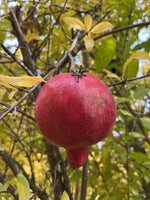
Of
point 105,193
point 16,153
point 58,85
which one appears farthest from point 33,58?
point 16,153

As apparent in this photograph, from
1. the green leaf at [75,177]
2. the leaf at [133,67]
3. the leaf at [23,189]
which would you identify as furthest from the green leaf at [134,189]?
the leaf at [23,189]

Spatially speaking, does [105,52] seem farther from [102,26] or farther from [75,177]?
[75,177]

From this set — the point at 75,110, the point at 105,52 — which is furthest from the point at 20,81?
the point at 105,52

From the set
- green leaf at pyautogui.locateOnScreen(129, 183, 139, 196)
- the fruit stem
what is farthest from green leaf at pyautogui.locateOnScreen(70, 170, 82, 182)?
the fruit stem

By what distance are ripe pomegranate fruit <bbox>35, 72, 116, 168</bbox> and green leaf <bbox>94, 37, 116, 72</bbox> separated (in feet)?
1.70

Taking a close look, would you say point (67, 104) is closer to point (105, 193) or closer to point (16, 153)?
point (105, 193)

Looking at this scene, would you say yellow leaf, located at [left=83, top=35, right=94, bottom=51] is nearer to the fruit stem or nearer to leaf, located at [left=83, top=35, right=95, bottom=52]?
leaf, located at [left=83, top=35, right=95, bottom=52]

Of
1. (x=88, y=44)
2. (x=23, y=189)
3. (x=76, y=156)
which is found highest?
(x=88, y=44)

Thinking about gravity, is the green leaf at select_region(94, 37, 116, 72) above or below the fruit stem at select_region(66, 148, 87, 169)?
above

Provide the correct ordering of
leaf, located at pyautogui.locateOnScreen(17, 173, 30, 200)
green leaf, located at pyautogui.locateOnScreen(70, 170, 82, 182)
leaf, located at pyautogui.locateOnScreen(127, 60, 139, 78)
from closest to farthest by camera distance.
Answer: leaf, located at pyautogui.locateOnScreen(17, 173, 30, 200) < leaf, located at pyautogui.locateOnScreen(127, 60, 139, 78) < green leaf, located at pyautogui.locateOnScreen(70, 170, 82, 182)

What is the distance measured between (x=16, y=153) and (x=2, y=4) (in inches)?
54.8

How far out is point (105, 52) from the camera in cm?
99

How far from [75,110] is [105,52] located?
0.60 meters

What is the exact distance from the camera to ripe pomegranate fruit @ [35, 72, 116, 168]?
46 centimetres
